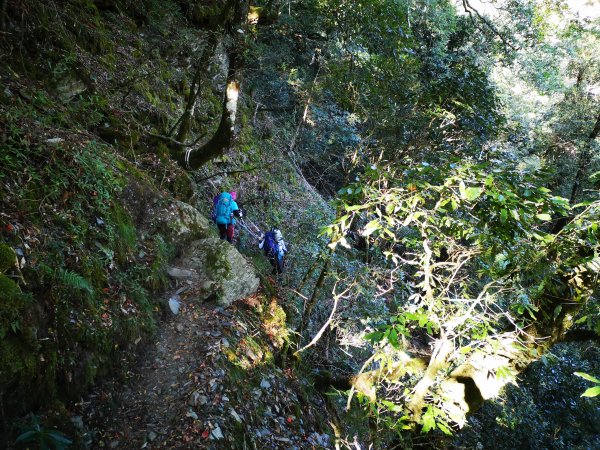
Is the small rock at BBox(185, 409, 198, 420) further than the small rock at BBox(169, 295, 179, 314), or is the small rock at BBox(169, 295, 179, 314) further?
the small rock at BBox(169, 295, 179, 314)

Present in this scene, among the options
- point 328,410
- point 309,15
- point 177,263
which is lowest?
point 328,410

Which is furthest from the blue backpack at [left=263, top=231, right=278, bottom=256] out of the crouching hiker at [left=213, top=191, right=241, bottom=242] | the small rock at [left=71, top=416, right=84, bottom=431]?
the small rock at [left=71, top=416, right=84, bottom=431]

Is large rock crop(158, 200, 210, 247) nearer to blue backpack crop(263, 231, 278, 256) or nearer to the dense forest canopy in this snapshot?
the dense forest canopy

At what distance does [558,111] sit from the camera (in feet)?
54.9

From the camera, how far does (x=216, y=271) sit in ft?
22.1

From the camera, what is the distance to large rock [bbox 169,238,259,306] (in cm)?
648

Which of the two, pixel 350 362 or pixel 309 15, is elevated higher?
pixel 309 15

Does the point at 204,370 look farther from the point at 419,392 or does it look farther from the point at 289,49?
the point at 289,49

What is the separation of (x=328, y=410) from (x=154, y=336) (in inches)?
160

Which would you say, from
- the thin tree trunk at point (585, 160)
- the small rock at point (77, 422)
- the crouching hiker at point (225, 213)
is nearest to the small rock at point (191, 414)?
the small rock at point (77, 422)

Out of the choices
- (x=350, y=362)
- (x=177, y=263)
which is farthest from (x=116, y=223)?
(x=350, y=362)

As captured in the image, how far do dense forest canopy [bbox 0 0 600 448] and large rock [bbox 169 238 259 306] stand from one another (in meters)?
0.19

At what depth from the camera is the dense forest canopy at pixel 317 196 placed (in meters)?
3.74

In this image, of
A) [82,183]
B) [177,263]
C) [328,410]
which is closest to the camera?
[82,183]
